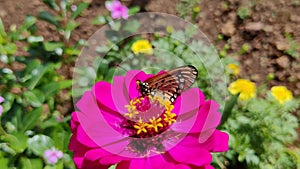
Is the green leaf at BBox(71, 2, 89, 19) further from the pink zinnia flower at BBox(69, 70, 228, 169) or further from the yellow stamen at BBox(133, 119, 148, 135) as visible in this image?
the yellow stamen at BBox(133, 119, 148, 135)

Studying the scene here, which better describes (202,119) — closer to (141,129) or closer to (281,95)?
(141,129)

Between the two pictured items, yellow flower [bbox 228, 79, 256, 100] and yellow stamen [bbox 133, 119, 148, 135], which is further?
yellow flower [bbox 228, 79, 256, 100]

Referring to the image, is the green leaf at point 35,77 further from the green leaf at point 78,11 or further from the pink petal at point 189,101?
the pink petal at point 189,101

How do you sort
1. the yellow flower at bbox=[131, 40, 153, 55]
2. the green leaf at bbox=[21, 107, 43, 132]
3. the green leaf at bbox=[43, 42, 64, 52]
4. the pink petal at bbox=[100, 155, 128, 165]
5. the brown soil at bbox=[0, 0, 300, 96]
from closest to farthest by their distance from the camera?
the pink petal at bbox=[100, 155, 128, 165] < the green leaf at bbox=[21, 107, 43, 132] < the green leaf at bbox=[43, 42, 64, 52] < the yellow flower at bbox=[131, 40, 153, 55] < the brown soil at bbox=[0, 0, 300, 96]

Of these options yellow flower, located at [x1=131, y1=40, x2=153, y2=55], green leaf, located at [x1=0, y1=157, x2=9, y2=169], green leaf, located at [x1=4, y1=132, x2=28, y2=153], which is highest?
yellow flower, located at [x1=131, y1=40, x2=153, y2=55]

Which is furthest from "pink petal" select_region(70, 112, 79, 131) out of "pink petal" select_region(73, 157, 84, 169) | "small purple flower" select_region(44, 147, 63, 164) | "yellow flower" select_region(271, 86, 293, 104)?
"yellow flower" select_region(271, 86, 293, 104)

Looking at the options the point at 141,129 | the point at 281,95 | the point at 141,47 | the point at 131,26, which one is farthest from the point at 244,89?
the point at 141,129

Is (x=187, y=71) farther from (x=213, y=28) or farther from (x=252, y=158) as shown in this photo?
(x=213, y=28)

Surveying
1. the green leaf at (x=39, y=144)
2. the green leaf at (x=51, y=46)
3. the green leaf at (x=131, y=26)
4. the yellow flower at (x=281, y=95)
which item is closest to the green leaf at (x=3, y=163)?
the green leaf at (x=39, y=144)
